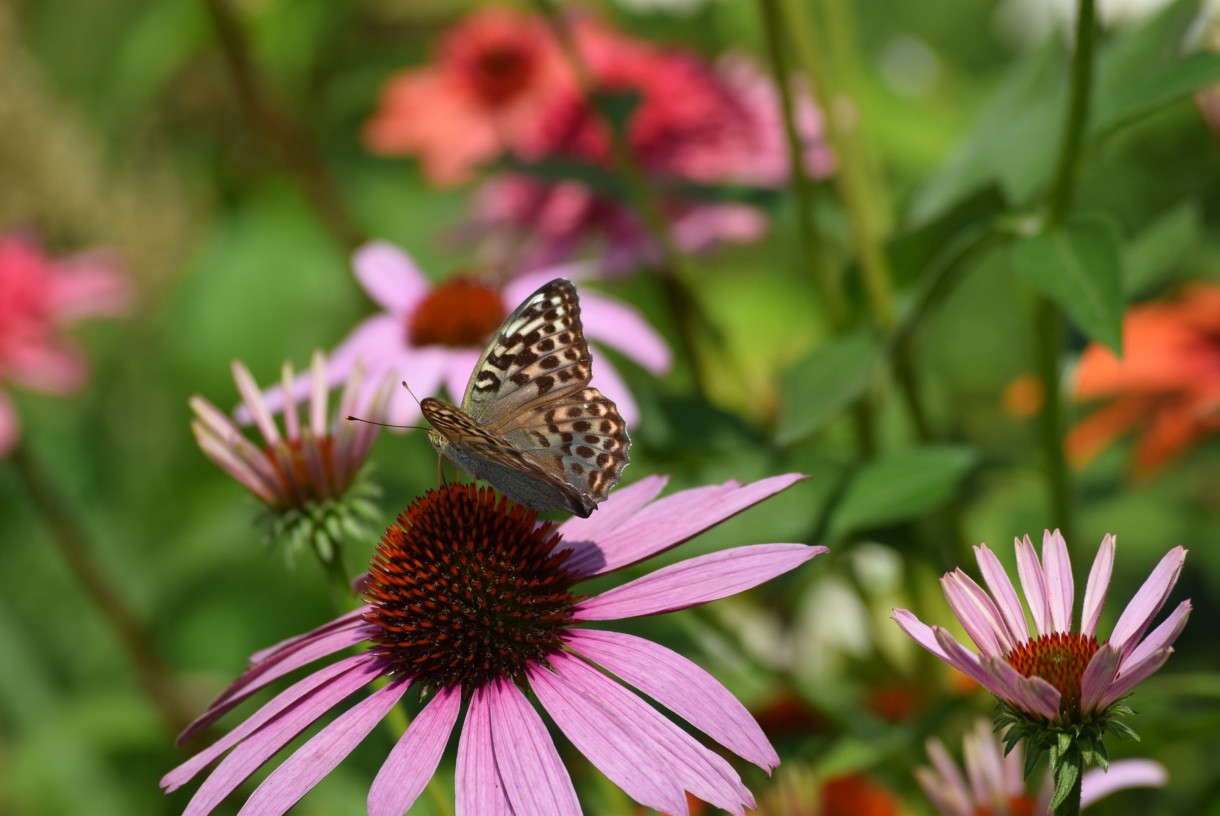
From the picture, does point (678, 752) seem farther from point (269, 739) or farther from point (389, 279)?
point (389, 279)

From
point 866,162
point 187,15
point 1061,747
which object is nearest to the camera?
point 1061,747

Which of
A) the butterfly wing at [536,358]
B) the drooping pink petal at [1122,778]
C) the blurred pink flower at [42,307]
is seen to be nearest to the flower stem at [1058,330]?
the drooping pink petal at [1122,778]

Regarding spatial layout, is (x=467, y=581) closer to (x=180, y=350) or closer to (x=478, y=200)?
(x=478, y=200)

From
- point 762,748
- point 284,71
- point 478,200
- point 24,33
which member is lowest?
point 762,748

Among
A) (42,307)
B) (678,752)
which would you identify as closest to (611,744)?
(678,752)

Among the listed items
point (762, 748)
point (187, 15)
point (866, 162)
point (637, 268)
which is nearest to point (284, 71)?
point (187, 15)

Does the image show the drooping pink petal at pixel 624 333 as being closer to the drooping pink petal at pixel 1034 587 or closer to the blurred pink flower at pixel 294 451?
the blurred pink flower at pixel 294 451

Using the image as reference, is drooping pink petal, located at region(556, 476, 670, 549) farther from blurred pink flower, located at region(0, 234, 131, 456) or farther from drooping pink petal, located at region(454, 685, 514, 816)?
blurred pink flower, located at region(0, 234, 131, 456)
